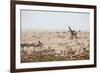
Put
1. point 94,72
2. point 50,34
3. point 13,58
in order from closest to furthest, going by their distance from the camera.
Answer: point 13,58 < point 50,34 < point 94,72

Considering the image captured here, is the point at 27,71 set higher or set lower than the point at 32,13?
lower

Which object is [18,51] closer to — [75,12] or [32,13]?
[32,13]

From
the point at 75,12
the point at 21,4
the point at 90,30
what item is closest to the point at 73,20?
the point at 75,12

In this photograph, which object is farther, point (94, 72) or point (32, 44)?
point (94, 72)

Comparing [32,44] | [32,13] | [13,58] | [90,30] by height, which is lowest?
[13,58]

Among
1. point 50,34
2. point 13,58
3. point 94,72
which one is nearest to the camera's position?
point 13,58

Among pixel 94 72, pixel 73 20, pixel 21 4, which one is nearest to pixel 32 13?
pixel 21 4

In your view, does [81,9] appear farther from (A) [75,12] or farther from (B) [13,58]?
(B) [13,58]
